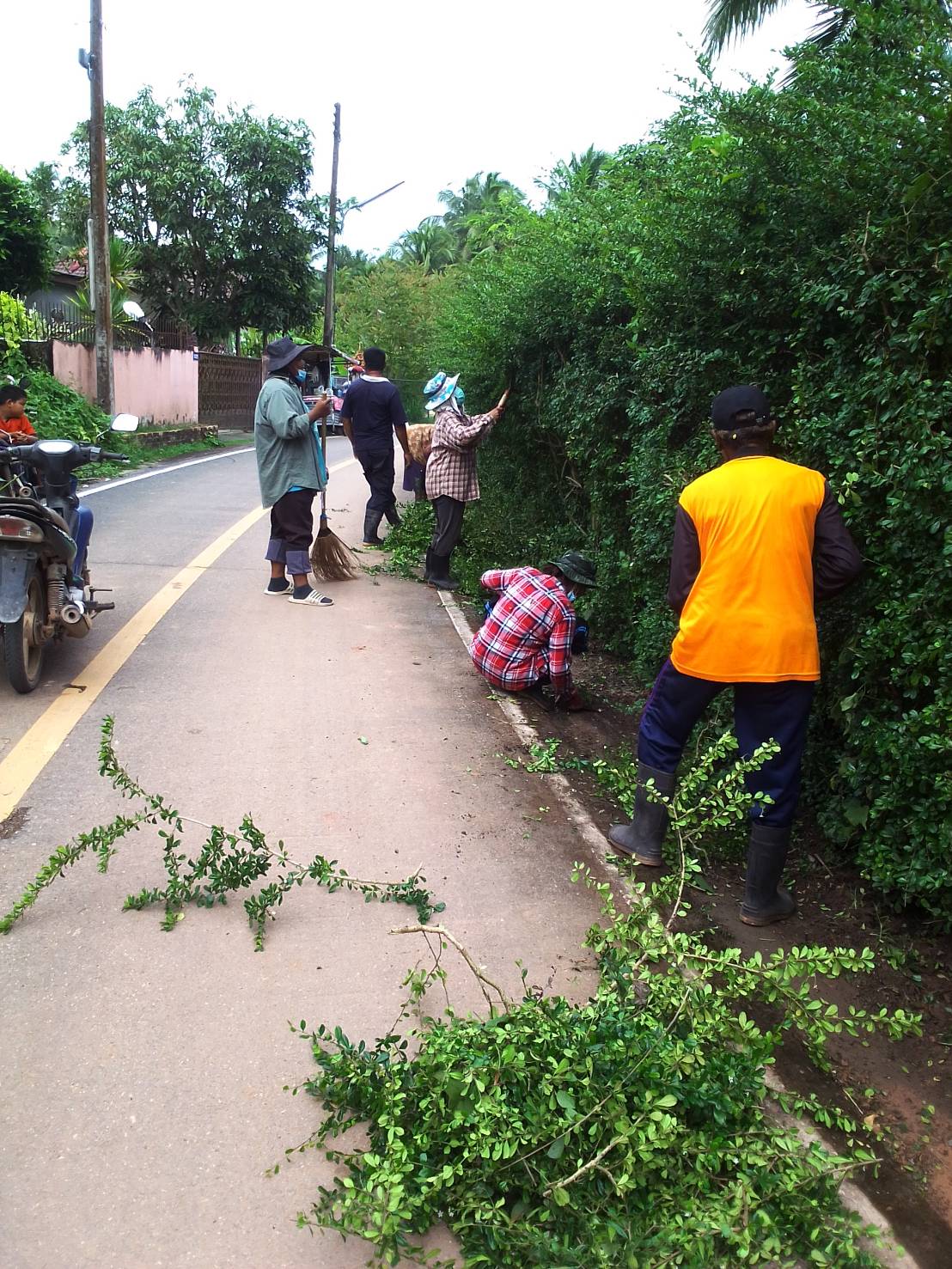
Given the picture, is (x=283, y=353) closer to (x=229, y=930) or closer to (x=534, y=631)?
(x=534, y=631)

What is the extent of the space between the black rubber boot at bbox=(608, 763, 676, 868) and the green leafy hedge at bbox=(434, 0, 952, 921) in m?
0.60

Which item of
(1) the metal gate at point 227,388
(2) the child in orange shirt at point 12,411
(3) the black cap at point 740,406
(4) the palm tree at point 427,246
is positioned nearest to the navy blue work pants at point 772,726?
(3) the black cap at point 740,406

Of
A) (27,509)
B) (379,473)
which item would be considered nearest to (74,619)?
(27,509)

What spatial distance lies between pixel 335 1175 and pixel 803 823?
2.59 m

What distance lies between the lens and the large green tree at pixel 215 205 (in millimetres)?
29828

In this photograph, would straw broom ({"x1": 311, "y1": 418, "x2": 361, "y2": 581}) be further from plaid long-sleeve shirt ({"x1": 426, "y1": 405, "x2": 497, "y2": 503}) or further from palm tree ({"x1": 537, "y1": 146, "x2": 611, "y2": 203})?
palm tree ({"x1": 537, "y1": 146, "x2": 611, "y2": 203})

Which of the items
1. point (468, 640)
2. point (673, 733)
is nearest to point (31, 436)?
point (468, 640)

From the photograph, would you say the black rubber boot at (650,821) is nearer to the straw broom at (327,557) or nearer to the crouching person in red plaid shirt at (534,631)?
the crouching person in red plaid shirt at (534,631)

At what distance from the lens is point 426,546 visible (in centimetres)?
1052

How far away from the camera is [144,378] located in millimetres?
23531

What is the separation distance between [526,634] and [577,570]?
1.56ft

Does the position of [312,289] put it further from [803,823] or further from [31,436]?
[803,823]

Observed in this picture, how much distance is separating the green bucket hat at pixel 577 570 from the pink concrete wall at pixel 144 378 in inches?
628

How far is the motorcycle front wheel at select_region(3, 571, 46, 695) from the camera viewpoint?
530 cm
